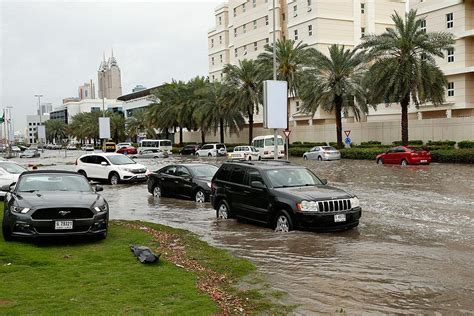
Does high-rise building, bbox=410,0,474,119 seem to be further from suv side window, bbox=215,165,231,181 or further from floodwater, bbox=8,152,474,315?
suv side window, bbox=215,165,231,181

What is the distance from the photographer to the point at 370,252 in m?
9.73

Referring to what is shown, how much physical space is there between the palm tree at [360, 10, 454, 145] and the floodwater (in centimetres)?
2140

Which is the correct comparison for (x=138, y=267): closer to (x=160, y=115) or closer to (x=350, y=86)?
(x=350, y=86)

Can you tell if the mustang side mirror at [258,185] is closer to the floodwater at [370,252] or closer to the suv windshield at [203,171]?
the floodwater at [370,252]

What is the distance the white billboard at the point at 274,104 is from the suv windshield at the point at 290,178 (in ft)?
38.6

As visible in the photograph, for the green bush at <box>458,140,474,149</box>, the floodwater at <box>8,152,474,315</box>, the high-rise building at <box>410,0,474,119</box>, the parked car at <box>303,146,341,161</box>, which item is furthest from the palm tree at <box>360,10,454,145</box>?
the floodwater at <box>8,152,474,315</box>

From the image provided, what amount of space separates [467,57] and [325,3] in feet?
72.6

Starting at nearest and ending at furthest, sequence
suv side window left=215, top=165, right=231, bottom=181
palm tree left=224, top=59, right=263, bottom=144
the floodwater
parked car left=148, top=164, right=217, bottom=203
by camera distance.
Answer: the floodwater, suv side window left=215, top=165, right=231, bottom=181, parked car left=148, top=164, right=217, bottom=203, palm tree left=224, top=59, right=263, bottom=144

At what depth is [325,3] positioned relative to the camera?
65.3 m

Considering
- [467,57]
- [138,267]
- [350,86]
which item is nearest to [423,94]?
[350,86]

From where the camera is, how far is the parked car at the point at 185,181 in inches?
721

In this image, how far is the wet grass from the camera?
20.1ft

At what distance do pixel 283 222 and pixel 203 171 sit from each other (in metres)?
7.72

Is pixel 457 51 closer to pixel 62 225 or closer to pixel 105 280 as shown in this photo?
pixel 62 225
